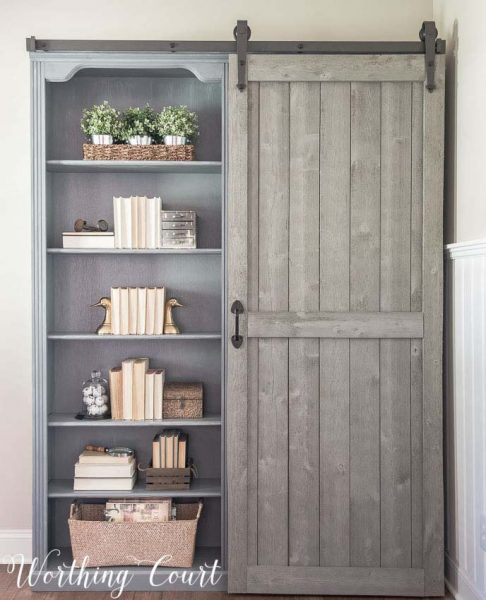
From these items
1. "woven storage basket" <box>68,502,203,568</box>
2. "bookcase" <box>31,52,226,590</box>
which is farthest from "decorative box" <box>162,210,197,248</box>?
"woven storage basket" <box>68,502,203,568</box>

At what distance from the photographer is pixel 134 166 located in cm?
304

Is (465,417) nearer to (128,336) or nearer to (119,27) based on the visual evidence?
(128,336)

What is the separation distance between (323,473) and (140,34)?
206 centimetres

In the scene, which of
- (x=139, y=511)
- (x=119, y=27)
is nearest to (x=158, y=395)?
(x=139, y=511)

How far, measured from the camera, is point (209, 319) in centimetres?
329

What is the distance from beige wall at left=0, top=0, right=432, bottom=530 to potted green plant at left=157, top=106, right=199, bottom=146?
457 mm

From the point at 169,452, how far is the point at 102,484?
308 millimetres

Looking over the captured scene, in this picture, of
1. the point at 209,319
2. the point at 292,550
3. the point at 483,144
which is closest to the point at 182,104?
the point at 209,319

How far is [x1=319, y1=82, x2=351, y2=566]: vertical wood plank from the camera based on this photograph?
282 cm

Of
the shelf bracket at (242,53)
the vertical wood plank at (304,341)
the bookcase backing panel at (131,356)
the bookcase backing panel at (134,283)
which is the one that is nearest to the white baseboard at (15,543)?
the bookcase backing panel at (131,356)

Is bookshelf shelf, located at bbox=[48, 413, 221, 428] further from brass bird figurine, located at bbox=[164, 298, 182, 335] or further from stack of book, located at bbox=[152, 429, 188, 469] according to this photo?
brass bird figurine, located at bbox=[164, 298, 182, 335]

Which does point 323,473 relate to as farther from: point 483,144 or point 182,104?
point 182,104

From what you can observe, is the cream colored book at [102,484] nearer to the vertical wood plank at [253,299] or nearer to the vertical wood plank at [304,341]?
the vertical wood plank at [253,299]

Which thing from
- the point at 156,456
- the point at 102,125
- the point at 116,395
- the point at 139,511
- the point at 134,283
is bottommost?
A: the point at 139,511
